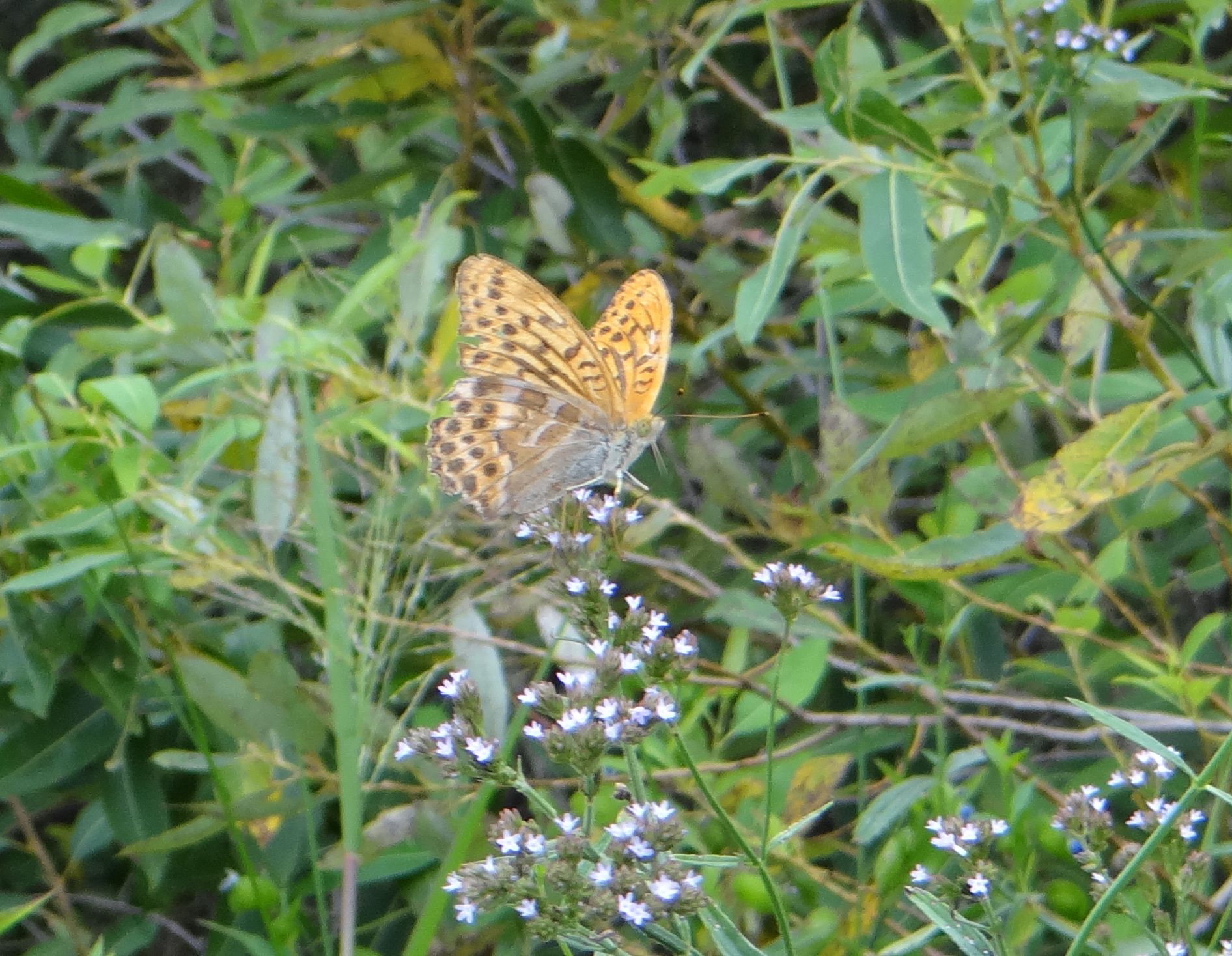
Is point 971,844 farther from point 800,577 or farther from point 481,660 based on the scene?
point 481,660

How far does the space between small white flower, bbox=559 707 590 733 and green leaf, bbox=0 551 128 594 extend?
33.0 inches

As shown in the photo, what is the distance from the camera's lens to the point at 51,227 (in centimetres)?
236

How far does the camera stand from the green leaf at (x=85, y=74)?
271cm

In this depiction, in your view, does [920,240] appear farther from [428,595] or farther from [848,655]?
[428,595]

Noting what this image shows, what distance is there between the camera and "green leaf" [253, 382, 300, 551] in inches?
72.7

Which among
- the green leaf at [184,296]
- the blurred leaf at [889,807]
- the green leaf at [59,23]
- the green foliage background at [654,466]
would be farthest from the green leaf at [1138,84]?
the green leaf at [59,23]

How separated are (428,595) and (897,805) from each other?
88 centimetres

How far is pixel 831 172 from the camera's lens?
1868 mm

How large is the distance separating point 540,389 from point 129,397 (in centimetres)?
58

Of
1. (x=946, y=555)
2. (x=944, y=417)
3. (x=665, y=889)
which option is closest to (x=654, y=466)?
(x=944, y=417)

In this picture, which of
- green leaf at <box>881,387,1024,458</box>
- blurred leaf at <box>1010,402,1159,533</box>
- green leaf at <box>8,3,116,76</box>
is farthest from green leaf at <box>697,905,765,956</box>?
green leaf at <box>8,3,116,76</box>

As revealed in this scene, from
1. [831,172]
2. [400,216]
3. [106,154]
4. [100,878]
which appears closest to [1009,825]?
[831,172]

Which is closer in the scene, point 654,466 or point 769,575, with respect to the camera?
point 769,575

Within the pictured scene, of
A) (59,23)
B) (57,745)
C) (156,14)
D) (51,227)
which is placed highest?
(156,14)
